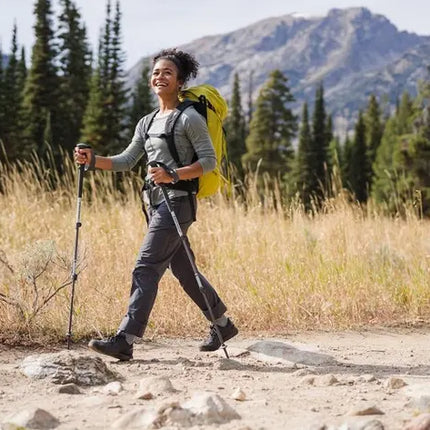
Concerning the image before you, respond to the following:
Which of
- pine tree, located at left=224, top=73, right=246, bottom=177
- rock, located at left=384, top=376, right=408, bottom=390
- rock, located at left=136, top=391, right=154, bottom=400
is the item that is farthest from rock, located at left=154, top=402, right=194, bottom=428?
pine tree, located at left=224, top=73, right=246, bottom=177

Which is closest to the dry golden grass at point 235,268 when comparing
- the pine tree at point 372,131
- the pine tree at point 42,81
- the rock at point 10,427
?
the rock at point 10,427

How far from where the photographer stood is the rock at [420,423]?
297 centimetres

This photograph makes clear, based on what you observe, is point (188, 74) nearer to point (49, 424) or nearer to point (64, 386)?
point (64, 386)

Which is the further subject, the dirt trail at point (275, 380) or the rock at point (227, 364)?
the rock at point (227, 364)

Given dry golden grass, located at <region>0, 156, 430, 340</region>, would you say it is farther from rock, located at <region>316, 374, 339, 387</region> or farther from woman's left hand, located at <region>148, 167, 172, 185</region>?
rock, located at <region>316, 374, 339, 387</region>

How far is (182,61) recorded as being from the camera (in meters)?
5.02

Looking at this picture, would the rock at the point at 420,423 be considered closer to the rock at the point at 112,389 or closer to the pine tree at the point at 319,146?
the rock at the point at 112,389

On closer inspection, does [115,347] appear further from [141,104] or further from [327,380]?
[141,104]

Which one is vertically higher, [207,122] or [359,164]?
[207,122]

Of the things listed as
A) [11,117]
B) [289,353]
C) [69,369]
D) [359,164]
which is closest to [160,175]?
[69,369]

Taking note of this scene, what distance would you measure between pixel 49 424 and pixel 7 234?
5326mm

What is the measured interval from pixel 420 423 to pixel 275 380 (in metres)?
1.43

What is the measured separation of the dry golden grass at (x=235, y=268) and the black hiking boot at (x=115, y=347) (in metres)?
1.03

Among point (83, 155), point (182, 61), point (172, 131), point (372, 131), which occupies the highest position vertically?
point (372, 131)
